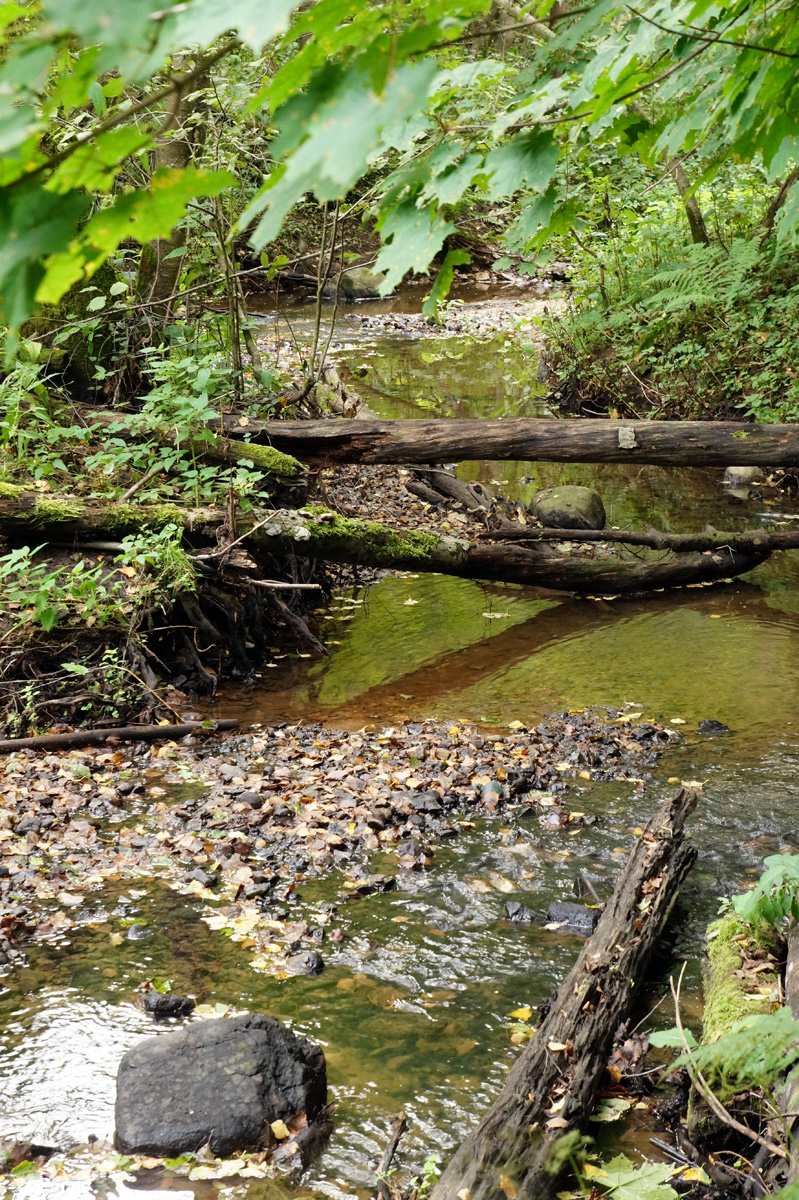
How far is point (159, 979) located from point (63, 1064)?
20.4 inches

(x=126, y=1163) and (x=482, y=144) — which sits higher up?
(x=482, y=144)

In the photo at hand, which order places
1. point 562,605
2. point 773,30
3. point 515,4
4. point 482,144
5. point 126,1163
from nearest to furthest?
point 482,144
point 773,30
point 126,1163
point 562,605
point 515,4

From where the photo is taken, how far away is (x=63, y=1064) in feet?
10.5

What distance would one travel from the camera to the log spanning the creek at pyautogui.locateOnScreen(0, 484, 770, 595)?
6.41 meters

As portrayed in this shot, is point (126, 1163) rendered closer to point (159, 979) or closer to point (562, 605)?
point (159, 979)

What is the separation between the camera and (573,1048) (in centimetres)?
308

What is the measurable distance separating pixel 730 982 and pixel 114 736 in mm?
3934

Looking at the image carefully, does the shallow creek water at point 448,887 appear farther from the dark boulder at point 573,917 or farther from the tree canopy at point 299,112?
the tree canopy at point 299,112

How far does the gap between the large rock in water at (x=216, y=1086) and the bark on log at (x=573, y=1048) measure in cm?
67

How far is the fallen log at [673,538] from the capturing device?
853 cm

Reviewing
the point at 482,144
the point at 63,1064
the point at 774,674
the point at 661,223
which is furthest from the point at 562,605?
the point at 661,223

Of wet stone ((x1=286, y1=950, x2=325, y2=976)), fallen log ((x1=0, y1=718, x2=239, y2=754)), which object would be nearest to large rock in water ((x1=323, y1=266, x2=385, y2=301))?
fallen log ((x1=0, y1=718, x2=239, y2=754))

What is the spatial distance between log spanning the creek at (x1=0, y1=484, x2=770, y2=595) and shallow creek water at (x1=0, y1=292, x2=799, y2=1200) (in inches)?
10.2

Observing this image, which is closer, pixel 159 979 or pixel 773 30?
pixel 773 30
